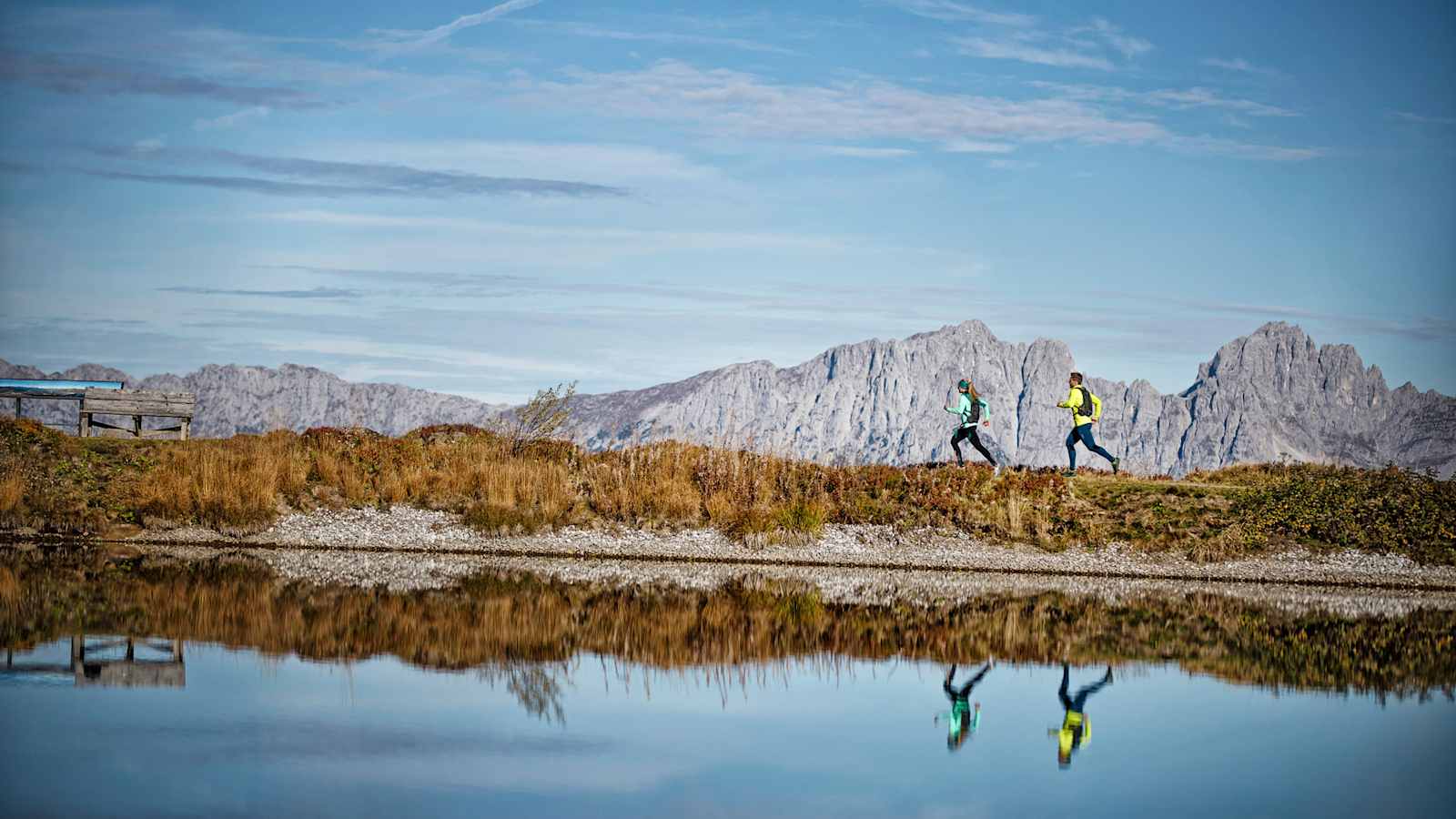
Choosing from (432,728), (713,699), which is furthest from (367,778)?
(713,699)

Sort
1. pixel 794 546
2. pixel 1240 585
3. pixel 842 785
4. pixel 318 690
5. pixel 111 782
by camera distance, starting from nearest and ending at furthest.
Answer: pixel 111 782, pixel 842 785, pixel 318 690, pixel 1240 585, pixel 794 546

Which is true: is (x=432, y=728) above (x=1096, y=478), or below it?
below

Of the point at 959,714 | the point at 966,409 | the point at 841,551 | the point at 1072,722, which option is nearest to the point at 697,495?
the point at 841,551

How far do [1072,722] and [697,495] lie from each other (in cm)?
1575

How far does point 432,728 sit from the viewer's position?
1073 cm

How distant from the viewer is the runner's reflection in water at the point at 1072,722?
34.8ft

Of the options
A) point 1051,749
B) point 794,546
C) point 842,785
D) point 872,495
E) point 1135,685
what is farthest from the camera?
point 872,495

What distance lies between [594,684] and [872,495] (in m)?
15.4

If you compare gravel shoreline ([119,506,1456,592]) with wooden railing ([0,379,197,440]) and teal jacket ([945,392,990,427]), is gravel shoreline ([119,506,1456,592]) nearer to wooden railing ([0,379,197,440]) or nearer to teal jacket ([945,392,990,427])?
teal jacket ([945,392,990,427])

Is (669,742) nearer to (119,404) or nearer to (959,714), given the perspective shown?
(959,714)

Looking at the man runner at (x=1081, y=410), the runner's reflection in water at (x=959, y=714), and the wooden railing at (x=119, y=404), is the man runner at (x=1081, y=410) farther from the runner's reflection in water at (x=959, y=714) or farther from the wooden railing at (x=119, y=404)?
the wooden railing at (x=119, y=404)

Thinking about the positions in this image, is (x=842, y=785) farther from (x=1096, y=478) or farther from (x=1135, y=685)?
(x=1096, y=478)

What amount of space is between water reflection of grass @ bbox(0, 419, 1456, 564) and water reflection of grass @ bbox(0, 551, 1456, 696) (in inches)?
208

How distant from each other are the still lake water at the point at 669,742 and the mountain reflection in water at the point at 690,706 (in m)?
0.04
